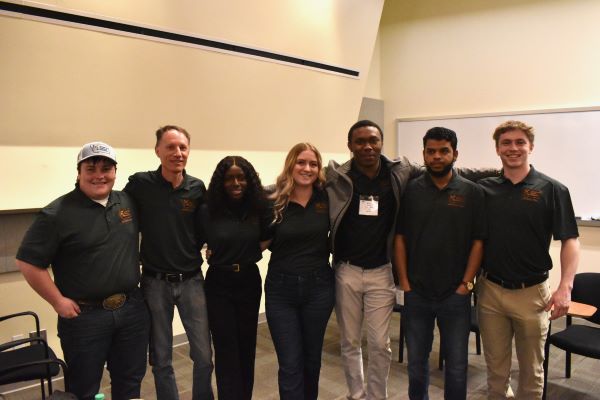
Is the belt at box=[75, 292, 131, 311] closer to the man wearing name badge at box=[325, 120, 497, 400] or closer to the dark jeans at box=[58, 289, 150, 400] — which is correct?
the dark jeans at box=[58, 289, 150, 400]

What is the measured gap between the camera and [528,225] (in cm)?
212

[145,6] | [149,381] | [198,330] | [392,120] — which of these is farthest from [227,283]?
[392,120]

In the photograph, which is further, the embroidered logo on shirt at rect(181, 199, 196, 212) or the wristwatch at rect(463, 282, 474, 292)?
the embroidered logo on shirt at rect(181, 199, 196, 212)

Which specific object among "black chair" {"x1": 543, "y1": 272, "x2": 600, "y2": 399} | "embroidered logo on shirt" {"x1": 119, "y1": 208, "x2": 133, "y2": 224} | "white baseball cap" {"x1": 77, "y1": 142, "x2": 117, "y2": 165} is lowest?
"black chair" {"x1": 543, "y1": 272, "x2": 600, "y2": 399}

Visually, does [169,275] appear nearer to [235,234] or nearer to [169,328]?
[169,328]

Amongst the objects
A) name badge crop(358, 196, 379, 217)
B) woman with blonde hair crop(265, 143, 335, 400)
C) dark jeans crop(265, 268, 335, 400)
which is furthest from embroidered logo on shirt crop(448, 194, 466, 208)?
dark jeans crop(265, 268, 335, 400)

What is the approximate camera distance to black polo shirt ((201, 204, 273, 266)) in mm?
2188

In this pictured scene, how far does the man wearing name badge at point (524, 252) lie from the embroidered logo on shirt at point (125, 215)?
1.79m

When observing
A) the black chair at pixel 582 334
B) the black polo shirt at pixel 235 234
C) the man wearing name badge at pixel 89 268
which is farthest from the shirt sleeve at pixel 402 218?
the man wearing name badge at pixel 89 268

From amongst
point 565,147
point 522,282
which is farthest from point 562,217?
point 565,147

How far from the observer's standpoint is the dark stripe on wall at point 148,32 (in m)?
2.45

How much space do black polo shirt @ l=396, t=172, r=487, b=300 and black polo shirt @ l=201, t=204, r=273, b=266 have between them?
766 millimetres

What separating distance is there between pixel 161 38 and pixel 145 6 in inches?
8.6

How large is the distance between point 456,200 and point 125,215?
5.31ft
